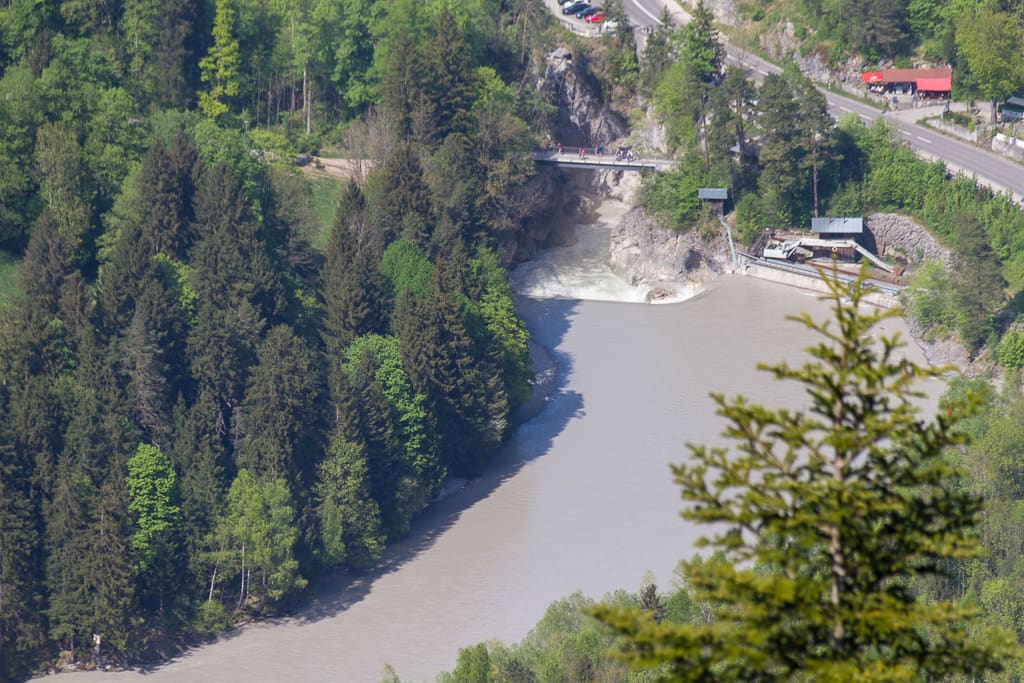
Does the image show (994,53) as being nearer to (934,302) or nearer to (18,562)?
(934,302)

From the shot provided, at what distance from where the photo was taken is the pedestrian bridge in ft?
328

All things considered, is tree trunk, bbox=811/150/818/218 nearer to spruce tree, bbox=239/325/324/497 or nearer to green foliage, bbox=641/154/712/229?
green foliage, bbox=641/154/712/229

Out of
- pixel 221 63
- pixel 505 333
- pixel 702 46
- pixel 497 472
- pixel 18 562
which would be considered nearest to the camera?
pixel 18 562

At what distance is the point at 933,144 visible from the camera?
98.7 meters

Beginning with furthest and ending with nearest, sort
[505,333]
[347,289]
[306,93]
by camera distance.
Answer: [306,93], [505,333], [347,289]

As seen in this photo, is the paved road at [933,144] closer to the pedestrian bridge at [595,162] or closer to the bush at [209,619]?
the pedestrian bridge at [595,162]

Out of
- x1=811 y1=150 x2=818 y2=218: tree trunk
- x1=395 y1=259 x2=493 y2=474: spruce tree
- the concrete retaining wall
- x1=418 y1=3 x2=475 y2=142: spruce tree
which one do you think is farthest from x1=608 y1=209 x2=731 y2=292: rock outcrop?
x1=395 y1=259 x2=493 y2=474: spruce tree

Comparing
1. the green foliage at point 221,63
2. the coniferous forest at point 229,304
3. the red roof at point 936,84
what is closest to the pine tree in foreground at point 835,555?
the coniferous forest at point 229,304

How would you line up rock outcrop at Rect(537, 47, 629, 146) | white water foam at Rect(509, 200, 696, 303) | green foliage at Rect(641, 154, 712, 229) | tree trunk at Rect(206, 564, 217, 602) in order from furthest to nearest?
1. rock outcrop at Rect(537, 47, 629, 146)
2. green foliage at Rect(641, 154, 712, 229)
3. white water foam at Rect(509, 200, 696, 303)
4. tree trunk at Rect(206, 564, 217, 602)

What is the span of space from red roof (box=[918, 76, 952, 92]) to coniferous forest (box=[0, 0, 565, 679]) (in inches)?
941

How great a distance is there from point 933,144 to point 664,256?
16222 mm

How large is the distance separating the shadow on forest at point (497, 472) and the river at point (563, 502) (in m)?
0.08

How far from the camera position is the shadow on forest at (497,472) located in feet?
221

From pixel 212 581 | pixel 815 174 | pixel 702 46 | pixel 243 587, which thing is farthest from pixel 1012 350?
pixel 212 581
